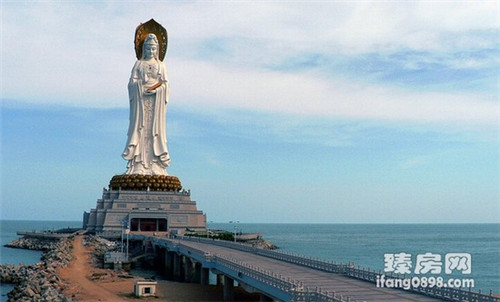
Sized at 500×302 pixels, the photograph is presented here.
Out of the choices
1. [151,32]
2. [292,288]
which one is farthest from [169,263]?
[151,32]

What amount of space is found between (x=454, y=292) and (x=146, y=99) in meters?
50.7

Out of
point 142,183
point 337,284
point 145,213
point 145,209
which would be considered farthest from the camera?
point 142,183

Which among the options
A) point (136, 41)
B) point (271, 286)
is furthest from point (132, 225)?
point (271, 286)

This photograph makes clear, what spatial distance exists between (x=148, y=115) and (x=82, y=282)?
3464 cm

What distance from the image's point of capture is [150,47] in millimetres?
64750

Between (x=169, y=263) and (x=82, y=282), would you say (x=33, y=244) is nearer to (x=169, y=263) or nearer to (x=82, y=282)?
(x=169, y=263)

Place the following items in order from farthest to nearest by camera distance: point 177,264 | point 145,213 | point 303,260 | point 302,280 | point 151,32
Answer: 1. point 151,32
2. point 145,213
3. point 177,264
4. point 303,260
5. point 302,280

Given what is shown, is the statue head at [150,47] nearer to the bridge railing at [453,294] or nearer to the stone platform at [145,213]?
the stone platform at [145,213]

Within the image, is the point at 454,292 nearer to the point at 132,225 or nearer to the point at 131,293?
the point at 131,293

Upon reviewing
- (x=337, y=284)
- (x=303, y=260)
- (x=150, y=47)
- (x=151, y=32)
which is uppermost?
(x=151, y=32)

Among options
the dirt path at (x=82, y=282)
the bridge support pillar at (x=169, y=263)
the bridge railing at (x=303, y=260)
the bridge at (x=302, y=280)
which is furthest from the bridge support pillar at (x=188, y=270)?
the dirt path at (x=82, y=282)

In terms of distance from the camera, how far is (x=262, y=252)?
35.4 meters

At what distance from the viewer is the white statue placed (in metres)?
63.9

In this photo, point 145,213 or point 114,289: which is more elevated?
point 145,213
